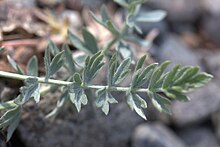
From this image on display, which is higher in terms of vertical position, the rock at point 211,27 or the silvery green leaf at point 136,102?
the silvery green leaf at point 136,102

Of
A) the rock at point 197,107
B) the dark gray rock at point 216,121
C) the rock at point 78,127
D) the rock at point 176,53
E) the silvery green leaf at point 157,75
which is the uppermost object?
the silvery green leaf at point 157,75

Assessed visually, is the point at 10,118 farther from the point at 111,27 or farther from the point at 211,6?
the point at 211,6

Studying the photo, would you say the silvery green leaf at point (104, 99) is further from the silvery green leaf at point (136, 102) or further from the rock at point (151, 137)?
the rock at point (151, 137)

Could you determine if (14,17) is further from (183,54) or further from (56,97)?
(183,54)

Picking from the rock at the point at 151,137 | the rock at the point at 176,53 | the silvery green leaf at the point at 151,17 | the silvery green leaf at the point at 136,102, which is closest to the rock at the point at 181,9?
the rock at the point at 176,53

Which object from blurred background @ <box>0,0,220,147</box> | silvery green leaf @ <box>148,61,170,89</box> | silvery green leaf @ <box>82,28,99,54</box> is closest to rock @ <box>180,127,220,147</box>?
blurred background @ <box>0,0,220,147</box>

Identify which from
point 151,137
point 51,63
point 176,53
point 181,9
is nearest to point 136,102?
point 51,63

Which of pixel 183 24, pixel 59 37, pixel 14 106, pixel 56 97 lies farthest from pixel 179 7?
pixel 14 106

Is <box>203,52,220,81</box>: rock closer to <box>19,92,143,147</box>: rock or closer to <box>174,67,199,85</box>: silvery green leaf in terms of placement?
<box>19,92,143,147</box>: rock
